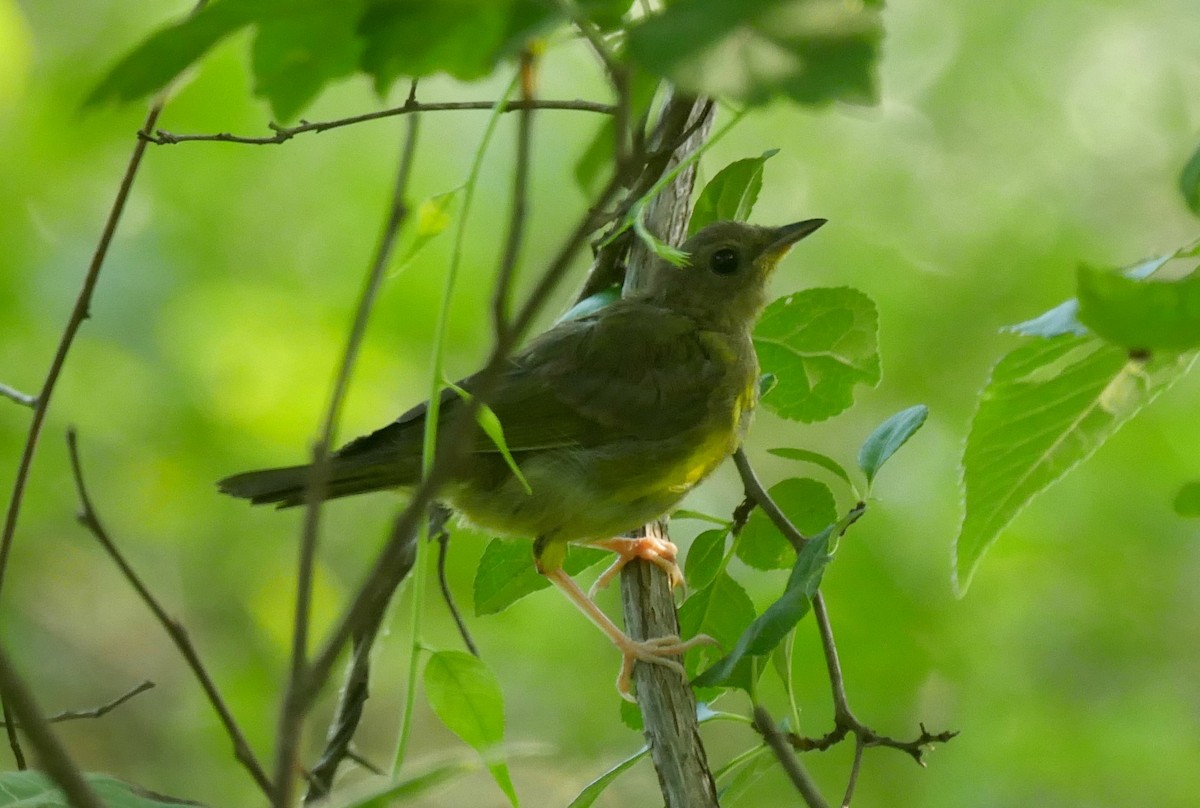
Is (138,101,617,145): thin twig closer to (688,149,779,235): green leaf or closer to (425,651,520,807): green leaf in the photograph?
(688,149,779,235): green leaf

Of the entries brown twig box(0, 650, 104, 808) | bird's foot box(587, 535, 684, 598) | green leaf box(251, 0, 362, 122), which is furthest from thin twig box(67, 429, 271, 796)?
bird's foot box(587, 535, 684, 598)

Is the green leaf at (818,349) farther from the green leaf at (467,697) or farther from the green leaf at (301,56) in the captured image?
the green leaf at (301,56)

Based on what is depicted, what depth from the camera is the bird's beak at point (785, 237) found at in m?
4.01

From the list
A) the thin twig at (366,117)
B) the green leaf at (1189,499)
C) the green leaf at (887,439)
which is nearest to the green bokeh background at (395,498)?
the thin twig at (366,117)

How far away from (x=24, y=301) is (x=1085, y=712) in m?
5.28

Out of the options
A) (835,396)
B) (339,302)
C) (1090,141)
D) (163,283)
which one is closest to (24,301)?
(163,283)

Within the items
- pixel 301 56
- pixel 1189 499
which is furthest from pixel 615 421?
pixel 301 56

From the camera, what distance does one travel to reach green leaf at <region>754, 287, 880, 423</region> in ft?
9.27

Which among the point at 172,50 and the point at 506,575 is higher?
the point at 506,575

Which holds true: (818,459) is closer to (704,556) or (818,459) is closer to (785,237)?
(704,556)

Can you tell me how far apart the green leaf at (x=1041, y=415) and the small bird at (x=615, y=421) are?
63.7 inches

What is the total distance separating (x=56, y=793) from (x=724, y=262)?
3016mm

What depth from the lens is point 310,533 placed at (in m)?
0.98

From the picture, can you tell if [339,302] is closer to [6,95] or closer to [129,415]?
[129,415]
